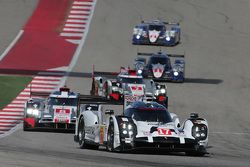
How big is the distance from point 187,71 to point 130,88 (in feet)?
39.7

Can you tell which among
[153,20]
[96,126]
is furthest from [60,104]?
[153,20]

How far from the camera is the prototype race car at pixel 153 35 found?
183 feet

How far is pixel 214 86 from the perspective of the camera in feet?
148

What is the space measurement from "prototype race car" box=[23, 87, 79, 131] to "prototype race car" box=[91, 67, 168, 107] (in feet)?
Result: 19.6

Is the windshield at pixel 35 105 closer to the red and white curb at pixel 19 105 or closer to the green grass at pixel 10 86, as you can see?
the red and white curb at pixel 19 105

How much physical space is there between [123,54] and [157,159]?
109ft

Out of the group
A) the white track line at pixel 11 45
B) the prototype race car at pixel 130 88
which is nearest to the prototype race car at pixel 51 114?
the prototype race car at pixel 130 88

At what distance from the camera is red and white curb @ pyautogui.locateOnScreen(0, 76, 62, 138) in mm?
32750

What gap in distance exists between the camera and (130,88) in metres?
38.3

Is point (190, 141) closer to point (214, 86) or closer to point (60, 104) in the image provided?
point (60, 104)

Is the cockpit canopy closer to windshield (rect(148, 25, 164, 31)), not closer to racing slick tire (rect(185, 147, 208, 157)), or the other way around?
racing slick tire (rect(185, 147, 208, 157))

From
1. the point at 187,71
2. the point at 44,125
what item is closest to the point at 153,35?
the point at 187,71

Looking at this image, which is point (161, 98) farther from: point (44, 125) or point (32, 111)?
point (44, 125)

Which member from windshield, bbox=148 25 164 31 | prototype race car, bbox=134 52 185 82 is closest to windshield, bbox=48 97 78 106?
prototype race car, bbox=134 52 185 82
